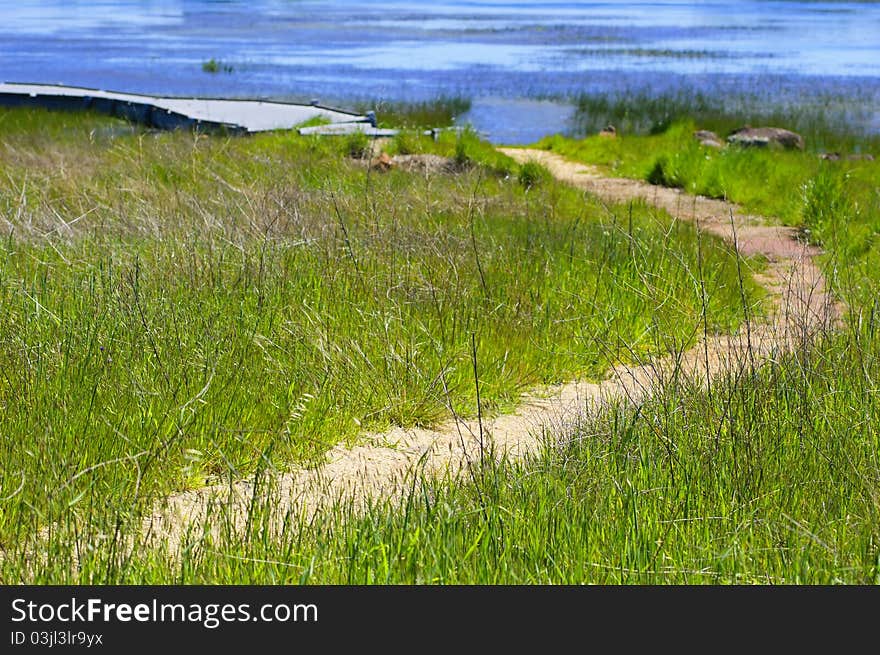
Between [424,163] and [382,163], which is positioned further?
[424,163]

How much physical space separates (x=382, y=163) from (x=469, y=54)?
119 ft

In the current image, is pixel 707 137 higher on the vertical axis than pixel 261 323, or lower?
lower

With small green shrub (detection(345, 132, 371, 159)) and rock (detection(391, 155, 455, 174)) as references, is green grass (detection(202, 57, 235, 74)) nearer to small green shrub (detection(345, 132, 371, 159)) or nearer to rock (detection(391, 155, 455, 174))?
small green shrub (detection(345, 132, 371, 159))

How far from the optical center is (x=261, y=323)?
5941 mm

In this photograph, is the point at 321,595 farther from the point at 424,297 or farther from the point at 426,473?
the point at 424,297

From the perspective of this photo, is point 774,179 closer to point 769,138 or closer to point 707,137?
point 769,138

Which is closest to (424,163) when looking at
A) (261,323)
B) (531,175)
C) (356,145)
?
(531,175)

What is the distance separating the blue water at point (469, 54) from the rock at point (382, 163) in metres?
11.2

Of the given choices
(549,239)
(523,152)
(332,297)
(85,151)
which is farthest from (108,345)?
(523,152)

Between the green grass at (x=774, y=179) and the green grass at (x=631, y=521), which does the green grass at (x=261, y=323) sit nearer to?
the green grass at (x=631, y=521)

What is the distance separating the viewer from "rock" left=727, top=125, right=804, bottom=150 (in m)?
19.8

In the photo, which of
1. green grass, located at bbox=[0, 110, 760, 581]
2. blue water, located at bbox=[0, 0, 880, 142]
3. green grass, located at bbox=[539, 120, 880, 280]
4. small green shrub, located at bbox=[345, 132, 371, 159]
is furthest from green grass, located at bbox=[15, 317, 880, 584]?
blue water, located at bbox=[0, 0, 880, 142]

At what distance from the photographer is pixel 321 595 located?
284 cm

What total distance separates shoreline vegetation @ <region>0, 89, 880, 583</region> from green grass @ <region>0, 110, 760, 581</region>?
2 cm
